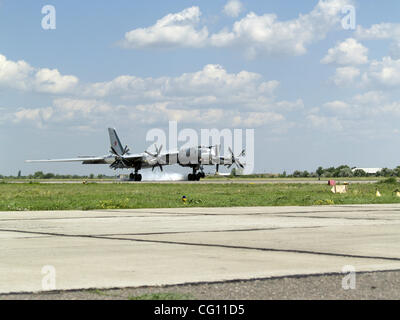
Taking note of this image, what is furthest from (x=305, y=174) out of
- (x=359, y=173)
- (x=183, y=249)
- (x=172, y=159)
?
(x=183, y=249)

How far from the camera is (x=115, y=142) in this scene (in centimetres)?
10119

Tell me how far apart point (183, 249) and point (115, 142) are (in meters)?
88.9

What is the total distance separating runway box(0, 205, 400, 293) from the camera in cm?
996

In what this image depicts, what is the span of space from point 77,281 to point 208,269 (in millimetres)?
2278

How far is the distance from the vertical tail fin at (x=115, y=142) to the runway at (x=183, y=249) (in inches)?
3088

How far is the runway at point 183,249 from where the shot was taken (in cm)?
996

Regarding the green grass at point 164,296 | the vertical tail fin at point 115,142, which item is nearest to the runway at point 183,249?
the green grass at point 164,296

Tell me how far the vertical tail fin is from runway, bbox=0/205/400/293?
7844cm

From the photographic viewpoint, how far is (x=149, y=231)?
17.7 metres

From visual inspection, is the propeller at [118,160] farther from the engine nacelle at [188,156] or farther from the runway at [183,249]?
the runway at [183,249]

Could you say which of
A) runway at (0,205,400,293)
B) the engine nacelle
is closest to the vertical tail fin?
the engine nacelle

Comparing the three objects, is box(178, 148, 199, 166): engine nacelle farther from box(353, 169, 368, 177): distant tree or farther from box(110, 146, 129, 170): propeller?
box(353, 169, 368, 177): distant tree
